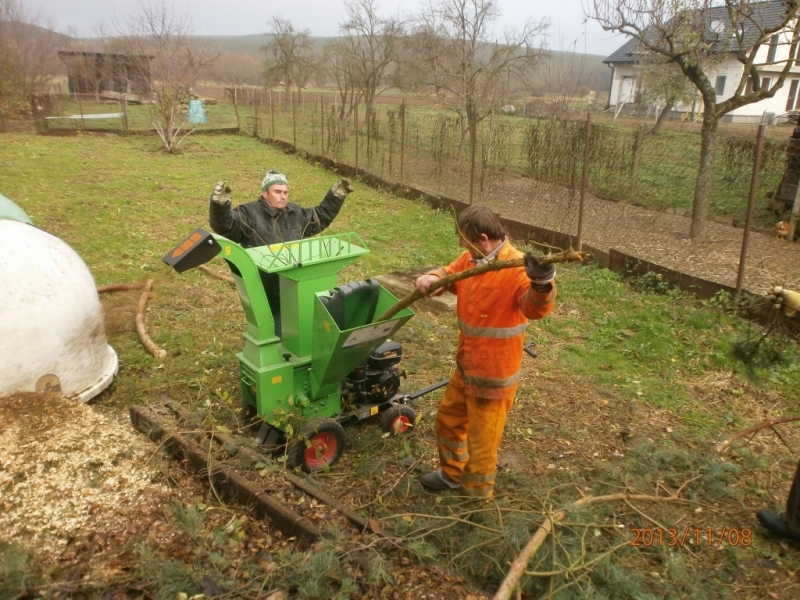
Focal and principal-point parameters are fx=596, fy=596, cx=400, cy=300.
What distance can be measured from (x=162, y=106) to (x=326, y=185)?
7665 millimetres

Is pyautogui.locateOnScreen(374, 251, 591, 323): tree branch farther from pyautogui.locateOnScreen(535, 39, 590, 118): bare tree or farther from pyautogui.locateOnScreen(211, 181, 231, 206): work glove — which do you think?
pyautogui.locateOnScreen(535, 39, 590, 118): bare tree

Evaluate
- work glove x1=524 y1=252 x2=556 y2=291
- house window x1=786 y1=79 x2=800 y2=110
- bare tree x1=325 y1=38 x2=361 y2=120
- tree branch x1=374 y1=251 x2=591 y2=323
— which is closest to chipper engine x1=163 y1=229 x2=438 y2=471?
tree branch x1=374 y1=251 x2=591 y2=323

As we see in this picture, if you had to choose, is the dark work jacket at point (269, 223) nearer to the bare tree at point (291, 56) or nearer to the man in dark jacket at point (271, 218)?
the man in dark jacket at point (271, 218)

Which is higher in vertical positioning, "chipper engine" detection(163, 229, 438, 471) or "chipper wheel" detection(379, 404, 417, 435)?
"chipper engine" detection(163, 229, 438, 471)

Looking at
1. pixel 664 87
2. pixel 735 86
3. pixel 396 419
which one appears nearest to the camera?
pixel 396 419

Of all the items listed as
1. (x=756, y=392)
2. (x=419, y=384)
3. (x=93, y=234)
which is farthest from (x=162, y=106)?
(x=756, y=392)

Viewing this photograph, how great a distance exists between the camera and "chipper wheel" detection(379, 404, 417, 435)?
4.21 metres

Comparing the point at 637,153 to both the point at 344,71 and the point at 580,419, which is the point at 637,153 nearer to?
the point at 580,419

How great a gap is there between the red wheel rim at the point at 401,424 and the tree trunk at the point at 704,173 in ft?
20.5

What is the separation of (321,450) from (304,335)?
77cm

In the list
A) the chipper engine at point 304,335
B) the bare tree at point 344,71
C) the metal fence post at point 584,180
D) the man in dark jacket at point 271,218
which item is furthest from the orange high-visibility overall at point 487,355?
the bare tree at point 344,71
